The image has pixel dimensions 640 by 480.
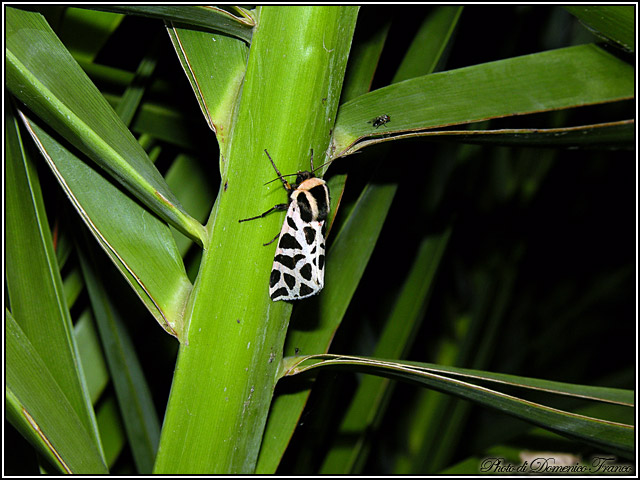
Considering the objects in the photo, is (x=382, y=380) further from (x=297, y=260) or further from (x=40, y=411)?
(x=40, y=411)

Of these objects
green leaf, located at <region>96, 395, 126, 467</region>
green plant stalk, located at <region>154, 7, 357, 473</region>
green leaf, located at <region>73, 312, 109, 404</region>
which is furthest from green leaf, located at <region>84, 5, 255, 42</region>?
green leaf, located at <region>96, 395, 126, 467</region>

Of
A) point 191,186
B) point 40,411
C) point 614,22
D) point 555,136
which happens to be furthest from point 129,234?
point 614,22

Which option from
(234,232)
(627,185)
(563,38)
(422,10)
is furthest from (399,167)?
(627,185)

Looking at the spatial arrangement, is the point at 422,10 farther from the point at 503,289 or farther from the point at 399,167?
the point at 503,289

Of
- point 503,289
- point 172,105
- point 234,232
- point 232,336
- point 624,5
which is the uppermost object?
point 624,5

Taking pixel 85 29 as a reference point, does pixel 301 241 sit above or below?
below

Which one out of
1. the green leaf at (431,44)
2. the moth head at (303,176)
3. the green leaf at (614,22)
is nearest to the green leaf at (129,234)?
the moth head at (303,176)
